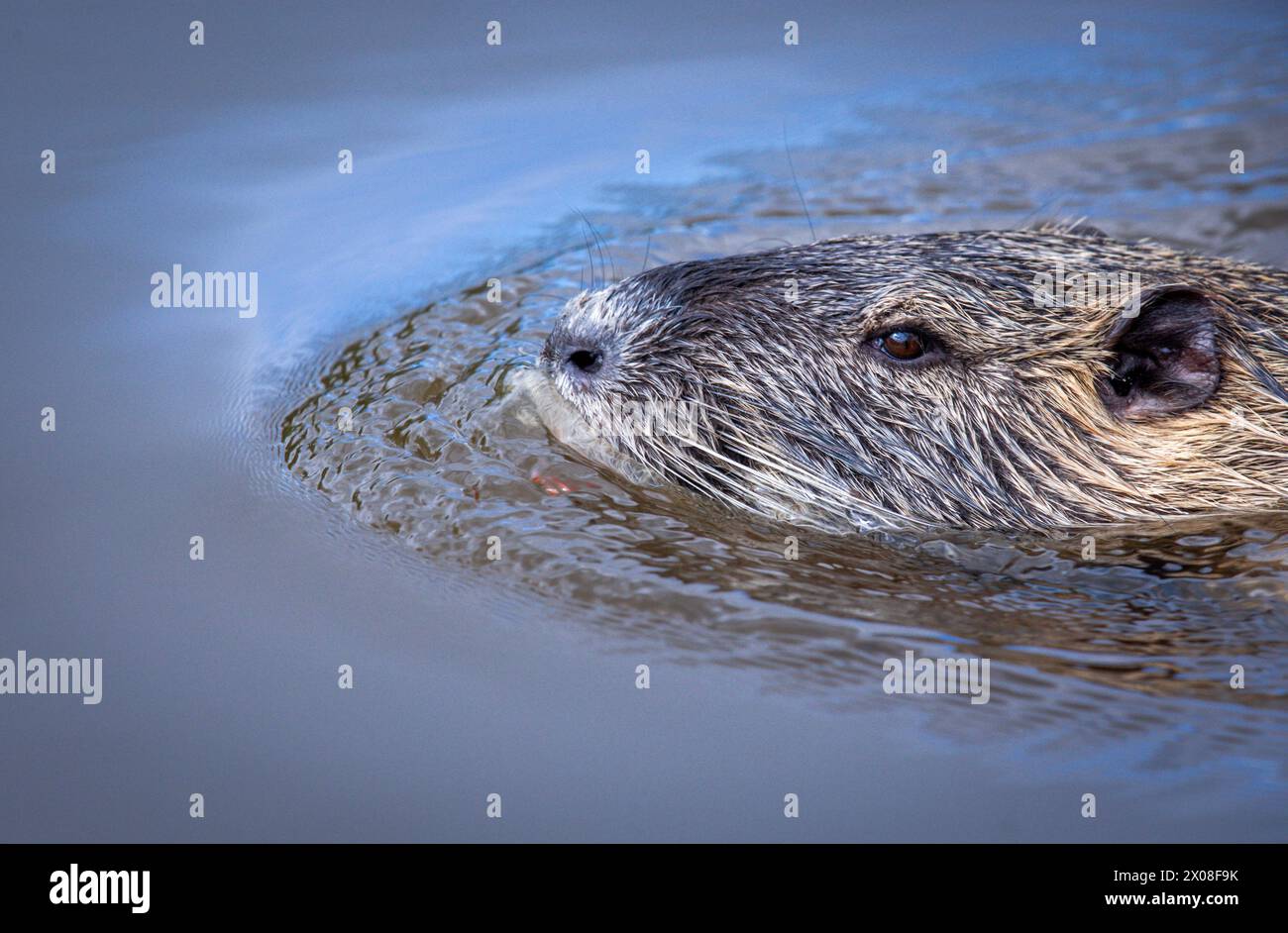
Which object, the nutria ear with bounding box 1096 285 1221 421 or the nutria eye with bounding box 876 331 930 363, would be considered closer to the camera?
the nutria ear with bounding box 1096 285 1221 421

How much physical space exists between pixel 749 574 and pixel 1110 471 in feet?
4.18

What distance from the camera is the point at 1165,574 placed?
4574 millimetres

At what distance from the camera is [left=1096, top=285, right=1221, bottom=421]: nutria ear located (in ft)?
15.1

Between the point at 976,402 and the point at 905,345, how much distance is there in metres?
0.30

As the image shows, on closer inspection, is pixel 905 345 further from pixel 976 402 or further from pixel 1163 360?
pixel 1163 360

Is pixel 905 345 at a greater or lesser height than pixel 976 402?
greater

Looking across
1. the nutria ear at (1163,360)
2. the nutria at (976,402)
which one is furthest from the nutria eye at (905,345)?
the nutria ear at (1163,360)

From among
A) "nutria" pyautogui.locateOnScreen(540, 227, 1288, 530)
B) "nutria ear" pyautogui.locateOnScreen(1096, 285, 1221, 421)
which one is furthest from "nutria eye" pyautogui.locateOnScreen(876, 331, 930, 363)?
"nutria ear" pyautogui.locateOnScreen(1096, 285, 1221, 421)

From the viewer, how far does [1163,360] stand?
186 inches

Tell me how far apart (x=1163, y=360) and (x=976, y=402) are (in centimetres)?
64

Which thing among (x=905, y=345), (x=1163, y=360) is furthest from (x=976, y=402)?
(x=1163, y=360)

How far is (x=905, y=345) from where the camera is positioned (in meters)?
4.71

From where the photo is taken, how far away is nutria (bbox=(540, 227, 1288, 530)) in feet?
15.3

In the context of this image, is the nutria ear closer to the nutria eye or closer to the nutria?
the nutria
